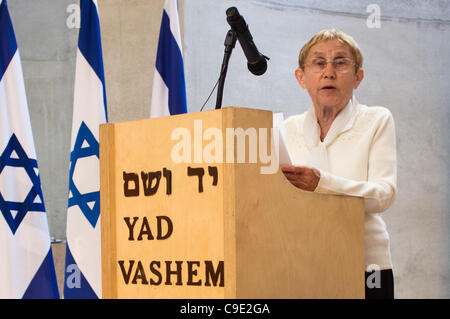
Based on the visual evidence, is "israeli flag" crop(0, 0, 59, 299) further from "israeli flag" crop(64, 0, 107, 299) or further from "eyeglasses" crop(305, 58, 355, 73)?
"eyeglasses" crop(305, 58, 355, 73)

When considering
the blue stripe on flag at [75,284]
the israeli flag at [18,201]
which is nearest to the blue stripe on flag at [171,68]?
the israeli flag at [18,201]

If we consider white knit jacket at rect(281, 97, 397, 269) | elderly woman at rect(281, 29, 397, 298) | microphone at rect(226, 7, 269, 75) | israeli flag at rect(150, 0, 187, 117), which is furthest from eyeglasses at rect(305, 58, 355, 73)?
israeli flag at rect(150, 0, 187, 117)

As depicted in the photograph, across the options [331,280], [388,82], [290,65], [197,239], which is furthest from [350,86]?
[388,82]

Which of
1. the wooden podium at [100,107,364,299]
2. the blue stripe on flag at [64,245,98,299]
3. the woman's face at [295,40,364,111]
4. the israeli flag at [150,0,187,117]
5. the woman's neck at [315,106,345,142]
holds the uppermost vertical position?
the israeli flag at [150,0,187,117]

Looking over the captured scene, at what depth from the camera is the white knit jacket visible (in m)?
1.92

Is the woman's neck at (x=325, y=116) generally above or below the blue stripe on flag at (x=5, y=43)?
below

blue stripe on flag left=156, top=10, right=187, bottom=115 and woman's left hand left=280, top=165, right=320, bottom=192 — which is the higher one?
blue stripe on flag left=156, top=10, right=187, bottom=115

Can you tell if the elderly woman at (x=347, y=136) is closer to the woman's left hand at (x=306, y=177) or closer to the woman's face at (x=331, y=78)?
the woman's face at (x=331, y=78)

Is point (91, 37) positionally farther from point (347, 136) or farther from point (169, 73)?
point (347, 136)

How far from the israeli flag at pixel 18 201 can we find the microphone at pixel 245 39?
1561 mm

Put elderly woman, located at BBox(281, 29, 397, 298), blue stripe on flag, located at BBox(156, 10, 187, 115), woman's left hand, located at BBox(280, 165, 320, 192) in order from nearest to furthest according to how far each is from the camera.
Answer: woman's left hand, located at BBox(280, 165, 320, 192) < elderly woman, located at BBox(281, 29, 397, 298) < blue stripe on flag, located at BBox(156, 10, 187, 115)

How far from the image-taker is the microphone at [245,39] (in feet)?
6.01

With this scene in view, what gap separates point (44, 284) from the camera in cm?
301

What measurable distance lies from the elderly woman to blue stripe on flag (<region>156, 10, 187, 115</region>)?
3.94ft
